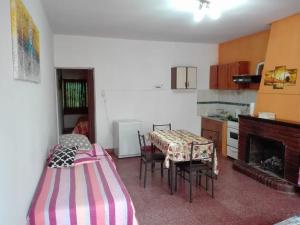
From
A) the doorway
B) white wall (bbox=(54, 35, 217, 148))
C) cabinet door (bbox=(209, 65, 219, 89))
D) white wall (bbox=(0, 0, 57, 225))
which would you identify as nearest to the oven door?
white wall (bbox=(54, 35, 217, 148))

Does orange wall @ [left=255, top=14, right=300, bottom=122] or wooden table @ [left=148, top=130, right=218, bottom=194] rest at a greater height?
orange wall @ [left=255, top=14, right=300, bottom=122]

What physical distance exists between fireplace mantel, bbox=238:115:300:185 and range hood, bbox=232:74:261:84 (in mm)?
820

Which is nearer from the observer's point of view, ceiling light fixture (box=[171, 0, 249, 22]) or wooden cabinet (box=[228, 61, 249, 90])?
ceiling light fixture (box=[171, 0, 249, 22])

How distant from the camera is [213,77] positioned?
6215 millimetres

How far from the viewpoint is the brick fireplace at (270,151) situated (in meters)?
3.58

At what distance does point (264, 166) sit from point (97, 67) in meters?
3.87

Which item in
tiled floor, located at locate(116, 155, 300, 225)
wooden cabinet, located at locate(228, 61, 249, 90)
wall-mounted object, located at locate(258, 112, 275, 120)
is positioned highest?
wooden cabinet, located at locate(228, 61, 249, 90)

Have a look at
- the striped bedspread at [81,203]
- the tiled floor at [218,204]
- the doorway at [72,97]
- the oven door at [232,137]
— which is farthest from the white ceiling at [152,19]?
the doorway at [72,97]

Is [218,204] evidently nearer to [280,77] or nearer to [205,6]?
[280,77]

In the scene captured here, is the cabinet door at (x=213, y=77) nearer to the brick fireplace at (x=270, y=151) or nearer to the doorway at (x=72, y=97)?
the brick fireplace at (x=270, y=151)

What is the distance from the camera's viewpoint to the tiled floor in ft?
9.57

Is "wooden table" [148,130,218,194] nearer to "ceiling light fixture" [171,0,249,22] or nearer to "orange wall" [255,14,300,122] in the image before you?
"orange wall" [255,14,300,122]

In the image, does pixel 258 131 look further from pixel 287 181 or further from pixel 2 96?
pixel 2 96

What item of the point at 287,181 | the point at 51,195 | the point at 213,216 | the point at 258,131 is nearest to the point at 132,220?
the point at 51,195
